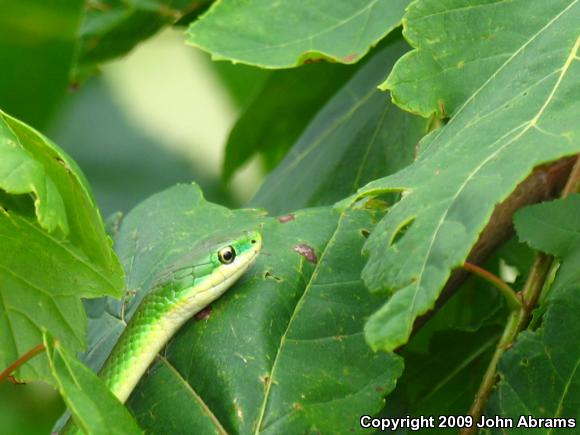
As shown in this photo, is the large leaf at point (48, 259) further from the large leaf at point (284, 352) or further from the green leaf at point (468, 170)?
the green leaf at point (468, 170)

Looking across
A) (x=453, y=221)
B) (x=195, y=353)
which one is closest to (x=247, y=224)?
(x=195, y=353)

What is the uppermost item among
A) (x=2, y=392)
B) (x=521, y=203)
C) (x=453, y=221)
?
(x=453, y=221)

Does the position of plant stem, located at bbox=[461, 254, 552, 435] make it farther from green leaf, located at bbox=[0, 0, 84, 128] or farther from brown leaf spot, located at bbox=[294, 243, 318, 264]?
green leaf, located at bbox=[0, 0, 84, 128]

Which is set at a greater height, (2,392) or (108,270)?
(108,270)

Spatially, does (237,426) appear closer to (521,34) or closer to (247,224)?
(247,224)

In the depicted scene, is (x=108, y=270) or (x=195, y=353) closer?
(x=108, y=270)

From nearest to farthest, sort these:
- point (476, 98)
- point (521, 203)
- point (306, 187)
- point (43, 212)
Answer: point (43, 212)
point (476, 98)
point (521, 203)
point (306, 187)

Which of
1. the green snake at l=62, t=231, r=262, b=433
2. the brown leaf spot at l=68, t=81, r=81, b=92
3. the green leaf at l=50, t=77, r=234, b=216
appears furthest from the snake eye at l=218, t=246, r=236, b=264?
the green leaf at l=50, t=77, r=234, b=216

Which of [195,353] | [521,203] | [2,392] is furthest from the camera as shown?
[2,392]
